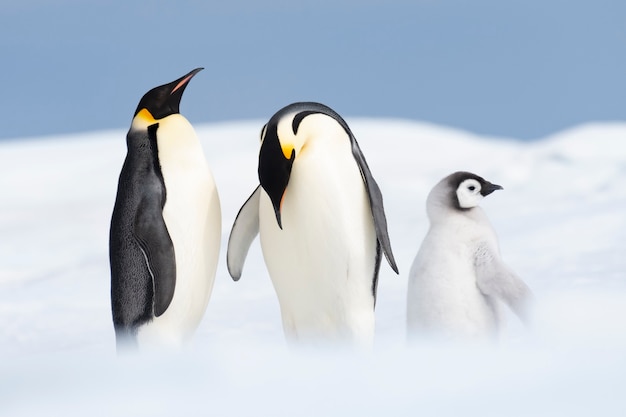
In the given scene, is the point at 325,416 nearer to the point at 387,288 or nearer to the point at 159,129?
the point at 159,129

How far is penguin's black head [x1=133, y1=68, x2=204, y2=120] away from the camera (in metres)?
3.38

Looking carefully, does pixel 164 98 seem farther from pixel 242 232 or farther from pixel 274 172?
pixel 274 172

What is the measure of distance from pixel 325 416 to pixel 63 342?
3.48 metres

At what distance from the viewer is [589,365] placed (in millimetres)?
2008

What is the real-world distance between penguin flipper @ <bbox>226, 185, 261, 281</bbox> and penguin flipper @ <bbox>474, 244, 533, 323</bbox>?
2.69ft

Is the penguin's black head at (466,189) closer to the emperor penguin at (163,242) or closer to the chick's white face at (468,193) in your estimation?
the chick's white face at (468,193)

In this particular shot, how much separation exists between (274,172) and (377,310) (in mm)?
2146

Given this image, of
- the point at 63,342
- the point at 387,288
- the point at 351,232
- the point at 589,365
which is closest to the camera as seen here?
the point at 589,365

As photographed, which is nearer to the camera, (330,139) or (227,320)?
(330,139)

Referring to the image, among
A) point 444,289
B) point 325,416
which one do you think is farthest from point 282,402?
point 444,289

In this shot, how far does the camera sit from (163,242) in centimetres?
317

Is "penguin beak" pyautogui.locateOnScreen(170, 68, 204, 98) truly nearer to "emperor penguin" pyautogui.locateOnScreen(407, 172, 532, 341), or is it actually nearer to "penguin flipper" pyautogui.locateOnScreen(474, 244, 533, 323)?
"emperor penguin" pyautogui.locateOnScreen(407, 172, 532, 341)

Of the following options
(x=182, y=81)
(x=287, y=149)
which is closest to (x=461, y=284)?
(x=287, y=149)

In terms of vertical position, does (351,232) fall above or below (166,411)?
above
